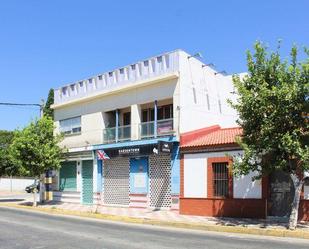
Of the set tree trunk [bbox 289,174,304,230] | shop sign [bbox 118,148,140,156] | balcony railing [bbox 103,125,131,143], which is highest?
balcony railing [bbox 103,125,131,143]

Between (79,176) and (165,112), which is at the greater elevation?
(165,112)

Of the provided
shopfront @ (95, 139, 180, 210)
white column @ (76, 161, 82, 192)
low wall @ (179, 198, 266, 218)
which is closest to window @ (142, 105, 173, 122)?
shopfront @ (95, 139, 180, 210)

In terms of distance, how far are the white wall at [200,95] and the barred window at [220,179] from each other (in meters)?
3.45

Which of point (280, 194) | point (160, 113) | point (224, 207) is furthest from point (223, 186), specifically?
point (160, 113)

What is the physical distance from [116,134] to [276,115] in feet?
46.8

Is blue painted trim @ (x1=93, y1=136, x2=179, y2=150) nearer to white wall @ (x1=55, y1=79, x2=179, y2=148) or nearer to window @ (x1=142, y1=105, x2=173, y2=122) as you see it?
white wall @ (x1=55, y1=79, x2=179, y2=148)

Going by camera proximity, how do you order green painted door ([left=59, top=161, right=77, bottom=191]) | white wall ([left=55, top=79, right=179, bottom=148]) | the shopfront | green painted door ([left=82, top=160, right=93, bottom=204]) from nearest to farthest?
the shopfront, white wall ([left=55, top=79, right=179, bottom=148]), green painted door ([left=82, top=160, right=93, bottom=204]), green painted door ([left=59, top=161, right=77, bottom=191])

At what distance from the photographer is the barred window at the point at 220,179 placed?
74.6ft

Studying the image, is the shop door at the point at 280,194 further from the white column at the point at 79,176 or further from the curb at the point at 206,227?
the white column at the point at 79,176

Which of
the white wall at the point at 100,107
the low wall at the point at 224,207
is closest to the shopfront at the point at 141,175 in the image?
the low wall at the point at 224,207

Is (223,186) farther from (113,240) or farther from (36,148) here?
(36,148)

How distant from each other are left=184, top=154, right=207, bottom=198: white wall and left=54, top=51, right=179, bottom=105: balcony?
4.92m

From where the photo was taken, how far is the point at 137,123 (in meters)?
28.6

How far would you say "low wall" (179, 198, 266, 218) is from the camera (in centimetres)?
2125
